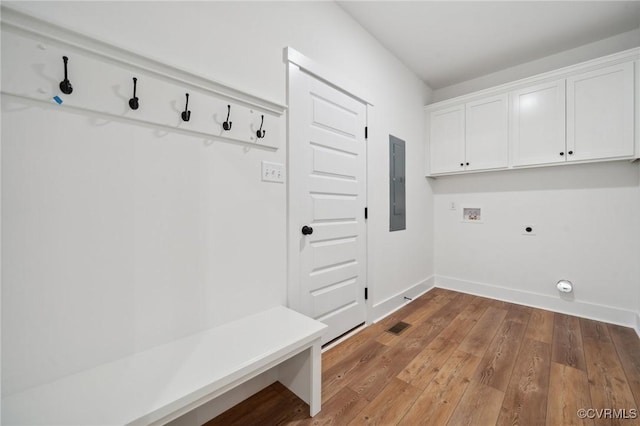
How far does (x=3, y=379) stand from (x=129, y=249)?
511mm

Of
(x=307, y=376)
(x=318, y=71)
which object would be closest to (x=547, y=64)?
(x=318, y=71)

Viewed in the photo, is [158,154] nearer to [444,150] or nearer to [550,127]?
[444,150]

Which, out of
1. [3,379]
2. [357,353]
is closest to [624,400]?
[357,353]

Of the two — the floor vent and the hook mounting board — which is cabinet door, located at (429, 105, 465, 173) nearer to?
the floor vent

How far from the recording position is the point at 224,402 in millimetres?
1379

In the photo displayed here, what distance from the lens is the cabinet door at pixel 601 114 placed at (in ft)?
7.18

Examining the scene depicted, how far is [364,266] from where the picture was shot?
2332mm

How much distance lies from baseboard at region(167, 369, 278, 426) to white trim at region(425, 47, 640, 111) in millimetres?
3376

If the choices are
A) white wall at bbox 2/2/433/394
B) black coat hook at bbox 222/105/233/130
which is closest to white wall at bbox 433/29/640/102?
white wall at bbox 2/2/433/394

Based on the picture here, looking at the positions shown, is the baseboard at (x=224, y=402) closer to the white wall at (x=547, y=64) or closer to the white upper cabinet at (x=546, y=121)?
the white upper cabinet at (x=546, y=121)

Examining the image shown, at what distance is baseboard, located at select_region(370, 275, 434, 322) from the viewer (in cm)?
247

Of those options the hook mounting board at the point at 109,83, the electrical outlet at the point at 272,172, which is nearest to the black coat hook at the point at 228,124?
the hook mounting board at the point at 109,83

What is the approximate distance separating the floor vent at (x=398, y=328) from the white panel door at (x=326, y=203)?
27 cm

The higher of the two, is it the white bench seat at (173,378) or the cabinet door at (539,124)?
the cabinet door at (539,124)
